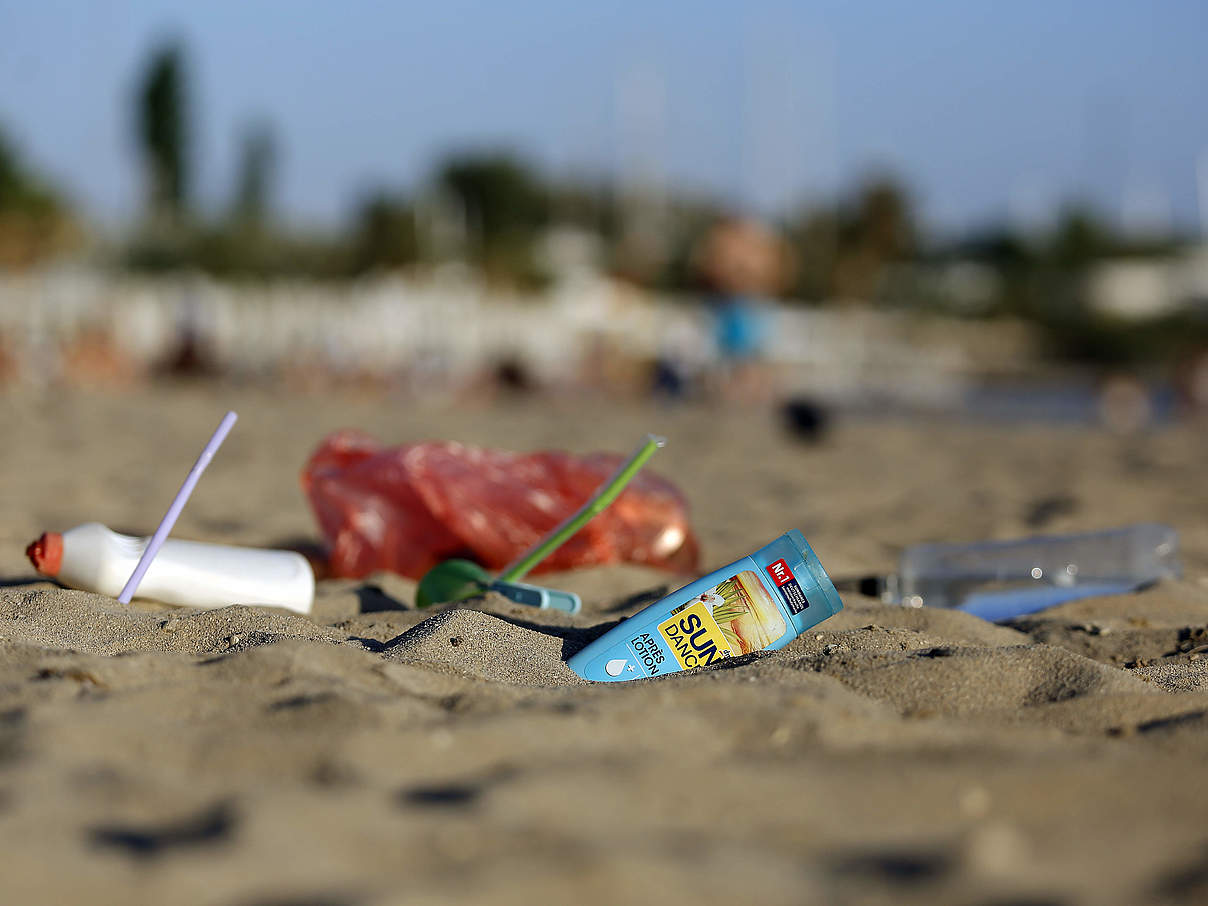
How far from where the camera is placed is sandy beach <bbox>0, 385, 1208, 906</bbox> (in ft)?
4.06

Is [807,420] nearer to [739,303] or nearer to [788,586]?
[739,303]

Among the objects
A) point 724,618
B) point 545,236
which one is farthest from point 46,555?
point 545,236

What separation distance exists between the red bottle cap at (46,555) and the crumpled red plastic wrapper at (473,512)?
83cm

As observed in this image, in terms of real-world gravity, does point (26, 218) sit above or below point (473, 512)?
above

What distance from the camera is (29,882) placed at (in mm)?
1216

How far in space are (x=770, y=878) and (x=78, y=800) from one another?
0.80m

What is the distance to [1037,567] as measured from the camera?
328 centimetres

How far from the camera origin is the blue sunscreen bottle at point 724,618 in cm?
217

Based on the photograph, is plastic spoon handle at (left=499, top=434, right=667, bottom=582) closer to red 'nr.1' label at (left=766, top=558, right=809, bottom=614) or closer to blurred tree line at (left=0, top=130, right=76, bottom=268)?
red 'nr.1' label at (left=766, top=558, right=809, bottom=614)

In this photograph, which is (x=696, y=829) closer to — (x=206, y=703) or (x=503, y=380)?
(x=206, y=703)

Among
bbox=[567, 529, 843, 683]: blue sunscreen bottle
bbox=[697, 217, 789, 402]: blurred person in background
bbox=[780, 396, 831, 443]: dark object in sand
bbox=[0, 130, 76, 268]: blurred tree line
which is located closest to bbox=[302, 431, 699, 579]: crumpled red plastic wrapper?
bbox=[567, 529, 843, 683]: blue sunscreen bottle

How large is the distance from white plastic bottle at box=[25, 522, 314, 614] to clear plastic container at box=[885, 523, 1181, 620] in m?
1.54

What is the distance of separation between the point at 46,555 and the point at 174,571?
0.27m

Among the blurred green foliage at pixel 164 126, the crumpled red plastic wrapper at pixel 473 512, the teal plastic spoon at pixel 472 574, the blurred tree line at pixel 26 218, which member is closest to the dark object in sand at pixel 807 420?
the crumpled red plastic wrapper at pixel 473 512
